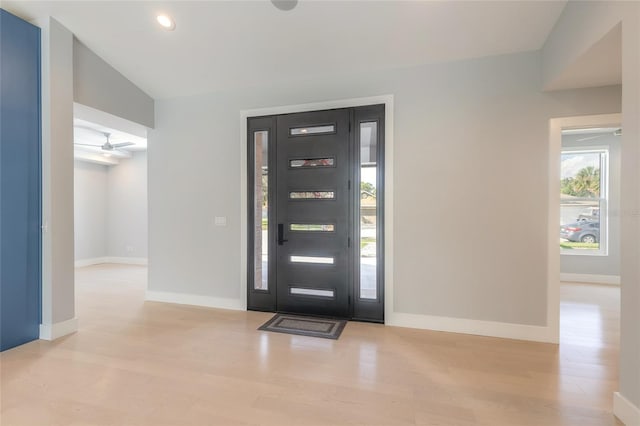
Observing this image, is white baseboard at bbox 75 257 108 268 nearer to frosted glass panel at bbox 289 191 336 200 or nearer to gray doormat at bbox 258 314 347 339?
gray doormat at bbox 258 314 347 339

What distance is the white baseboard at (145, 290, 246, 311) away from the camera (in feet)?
12.6

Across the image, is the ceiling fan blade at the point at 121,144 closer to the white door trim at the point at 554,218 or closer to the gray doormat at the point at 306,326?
the gray doormat at the point at 306,326

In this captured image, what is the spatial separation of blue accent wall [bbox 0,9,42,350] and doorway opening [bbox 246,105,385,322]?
2102 mm

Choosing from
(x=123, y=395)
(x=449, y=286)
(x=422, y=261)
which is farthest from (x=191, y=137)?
(x=449, y=286)


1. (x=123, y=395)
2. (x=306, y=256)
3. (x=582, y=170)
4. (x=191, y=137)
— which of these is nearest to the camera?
(x=123, y=395)

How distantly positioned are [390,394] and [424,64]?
3172 millimetres

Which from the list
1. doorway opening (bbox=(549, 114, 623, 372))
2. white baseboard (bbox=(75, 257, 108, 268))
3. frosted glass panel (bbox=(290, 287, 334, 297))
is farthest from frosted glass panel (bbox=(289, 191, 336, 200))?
white baseboard (bbox=(75, 257, 108, 268))

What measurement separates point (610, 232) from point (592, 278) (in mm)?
908

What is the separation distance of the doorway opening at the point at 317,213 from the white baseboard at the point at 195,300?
22 centimetres

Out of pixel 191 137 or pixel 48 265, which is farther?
pixel 191 137

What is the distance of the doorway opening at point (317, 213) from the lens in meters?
3.37

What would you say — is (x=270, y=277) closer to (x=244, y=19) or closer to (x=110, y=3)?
(x=244, y=19)

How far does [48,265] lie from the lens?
2.91 m

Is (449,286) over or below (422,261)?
below
